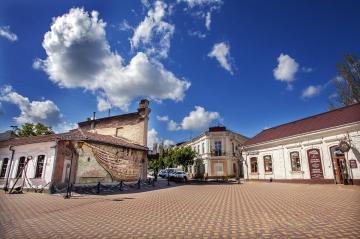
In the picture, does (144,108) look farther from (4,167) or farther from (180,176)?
(4,167)

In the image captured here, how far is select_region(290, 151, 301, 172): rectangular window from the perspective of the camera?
21.2m

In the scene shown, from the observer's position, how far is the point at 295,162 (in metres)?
21.5

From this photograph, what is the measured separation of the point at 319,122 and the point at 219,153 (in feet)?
60.3

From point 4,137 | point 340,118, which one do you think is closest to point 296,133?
point 340,118

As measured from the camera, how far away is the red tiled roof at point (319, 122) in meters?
18.3

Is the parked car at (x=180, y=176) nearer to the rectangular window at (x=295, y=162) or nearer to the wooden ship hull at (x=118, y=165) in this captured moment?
the wooden ship hull at (x=118, y=165)

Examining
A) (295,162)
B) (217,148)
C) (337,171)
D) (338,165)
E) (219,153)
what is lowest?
(337,171)

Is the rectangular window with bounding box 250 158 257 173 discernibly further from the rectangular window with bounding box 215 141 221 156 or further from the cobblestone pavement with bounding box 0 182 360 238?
the cobblestone pavement with bounding box 0 182 360 238

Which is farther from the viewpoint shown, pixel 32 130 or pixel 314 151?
pixel 32 130

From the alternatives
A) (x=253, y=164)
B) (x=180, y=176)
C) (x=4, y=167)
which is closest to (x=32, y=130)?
(x=4, y=167)

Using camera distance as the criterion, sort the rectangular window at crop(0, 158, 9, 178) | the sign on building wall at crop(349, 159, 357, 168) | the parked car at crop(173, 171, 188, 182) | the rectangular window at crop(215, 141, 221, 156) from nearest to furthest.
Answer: the sign on building wall at crop(349, 159, 357, 168), the rectangular window at crop(0, 158, 9, 178), the parked car at crop(173, 171, 188, 182), the rectangular window at crop(215, 141, 221, 156)

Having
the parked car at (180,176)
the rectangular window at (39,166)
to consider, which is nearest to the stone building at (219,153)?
the parked car at (180,176)

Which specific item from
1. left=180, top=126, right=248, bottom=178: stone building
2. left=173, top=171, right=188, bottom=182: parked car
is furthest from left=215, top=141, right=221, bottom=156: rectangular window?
left=173, top=171, right=188, bottom=182: parked car

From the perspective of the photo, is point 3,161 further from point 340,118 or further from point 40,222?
point 340,118
